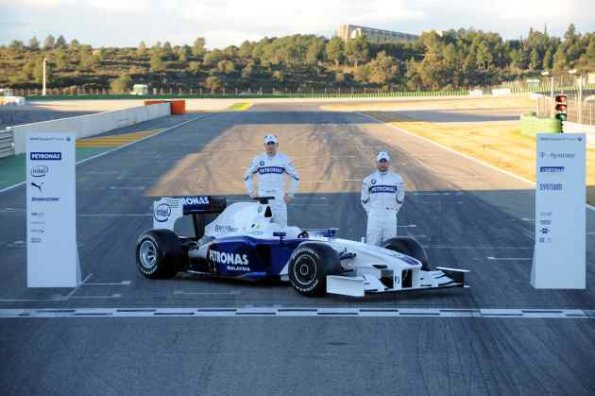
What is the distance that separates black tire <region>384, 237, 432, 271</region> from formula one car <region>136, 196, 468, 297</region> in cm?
1

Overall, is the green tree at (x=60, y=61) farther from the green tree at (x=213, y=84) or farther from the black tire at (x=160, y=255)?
the black tire at (x=160, y=255)

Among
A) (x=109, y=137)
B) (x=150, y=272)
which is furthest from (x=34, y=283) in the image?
(x=109, y=137)

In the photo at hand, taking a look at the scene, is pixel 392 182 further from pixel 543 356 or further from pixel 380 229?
pixel 543 356

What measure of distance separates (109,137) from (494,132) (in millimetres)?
20980

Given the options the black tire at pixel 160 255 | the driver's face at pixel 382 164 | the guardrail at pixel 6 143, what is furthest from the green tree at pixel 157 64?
the black tire at pixel 160 255

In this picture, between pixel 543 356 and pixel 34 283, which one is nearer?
pixel 543 356

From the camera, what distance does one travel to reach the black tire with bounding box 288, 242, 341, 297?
12.7 meters

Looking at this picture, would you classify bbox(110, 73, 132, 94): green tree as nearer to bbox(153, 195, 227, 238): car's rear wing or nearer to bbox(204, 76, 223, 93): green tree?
bbox(204, 76, 223, 93): green tree

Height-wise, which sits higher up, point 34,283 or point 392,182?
point 392,182

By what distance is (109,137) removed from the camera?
51.3 meters

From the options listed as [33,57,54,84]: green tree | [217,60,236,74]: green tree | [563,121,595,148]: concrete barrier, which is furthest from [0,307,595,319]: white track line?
[217,60,236,74]: green tree

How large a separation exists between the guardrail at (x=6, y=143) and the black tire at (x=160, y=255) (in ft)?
79.4

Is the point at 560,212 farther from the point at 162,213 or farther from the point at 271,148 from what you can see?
the point at 162,213

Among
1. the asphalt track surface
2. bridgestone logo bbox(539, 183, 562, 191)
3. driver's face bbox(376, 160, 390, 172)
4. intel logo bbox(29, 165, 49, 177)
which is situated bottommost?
the asphalt track surface
